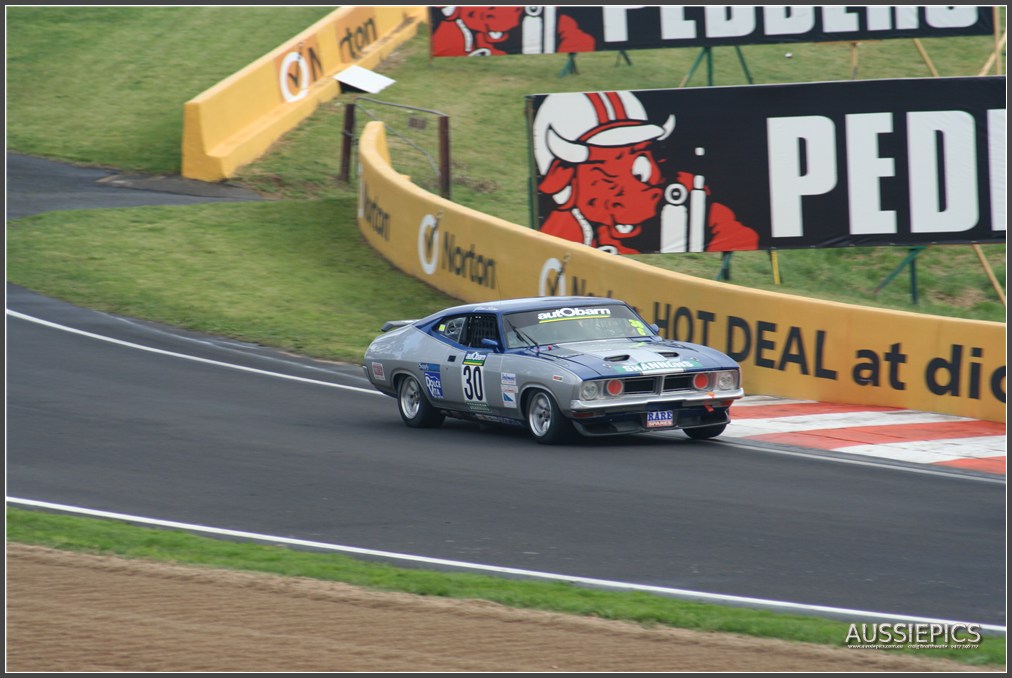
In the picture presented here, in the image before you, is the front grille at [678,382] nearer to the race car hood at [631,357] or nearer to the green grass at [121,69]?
the race car hood at [631,357]

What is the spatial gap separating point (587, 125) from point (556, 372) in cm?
874

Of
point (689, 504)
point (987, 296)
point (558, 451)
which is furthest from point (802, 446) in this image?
point (987, 296)

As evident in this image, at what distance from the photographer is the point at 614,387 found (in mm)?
12062

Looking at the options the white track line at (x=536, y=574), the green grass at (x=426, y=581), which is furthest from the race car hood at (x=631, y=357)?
the green grass at (x=426, y=581)

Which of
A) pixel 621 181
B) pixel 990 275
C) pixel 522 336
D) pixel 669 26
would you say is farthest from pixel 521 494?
pixel 669 26

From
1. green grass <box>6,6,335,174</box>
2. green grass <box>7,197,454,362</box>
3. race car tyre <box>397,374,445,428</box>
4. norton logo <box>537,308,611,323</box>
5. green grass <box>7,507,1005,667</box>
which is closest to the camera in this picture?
green grass <box>7,507,1005,667</box>

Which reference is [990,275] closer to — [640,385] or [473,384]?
[640,385]

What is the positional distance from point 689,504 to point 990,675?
3835 millimetres

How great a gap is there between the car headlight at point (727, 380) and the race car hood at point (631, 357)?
7 centimetres

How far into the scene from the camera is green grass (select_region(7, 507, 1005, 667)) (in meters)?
6.75

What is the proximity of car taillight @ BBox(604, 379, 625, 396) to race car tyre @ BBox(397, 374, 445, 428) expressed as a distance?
7.60ft

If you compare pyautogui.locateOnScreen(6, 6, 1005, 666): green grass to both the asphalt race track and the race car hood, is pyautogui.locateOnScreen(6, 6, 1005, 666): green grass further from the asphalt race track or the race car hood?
the race car hood

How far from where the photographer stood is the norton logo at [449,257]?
66.2 ft

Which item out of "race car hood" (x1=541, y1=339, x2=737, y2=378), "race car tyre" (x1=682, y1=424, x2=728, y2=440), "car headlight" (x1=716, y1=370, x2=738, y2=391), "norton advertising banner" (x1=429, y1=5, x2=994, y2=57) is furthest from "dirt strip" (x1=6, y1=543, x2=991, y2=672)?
"norton advertising banner" (x1=429, y1=5, x2=994, y2=57)
